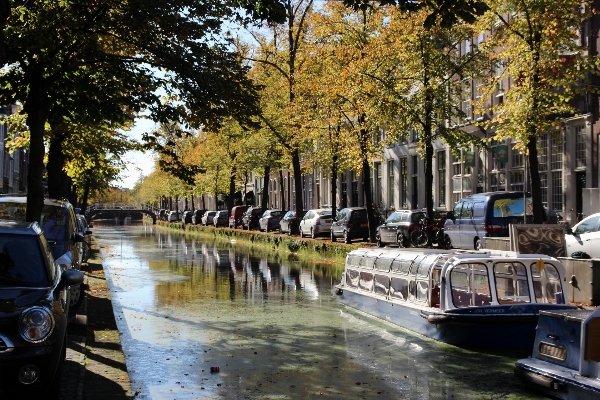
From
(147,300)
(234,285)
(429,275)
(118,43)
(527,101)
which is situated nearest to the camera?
(429,275)

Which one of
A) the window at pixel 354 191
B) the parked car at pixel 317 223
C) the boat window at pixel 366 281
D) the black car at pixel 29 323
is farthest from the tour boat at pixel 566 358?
the window at pixel 354 191

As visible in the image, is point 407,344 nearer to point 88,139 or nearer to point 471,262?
point 471,262

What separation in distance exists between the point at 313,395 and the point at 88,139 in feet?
55.6

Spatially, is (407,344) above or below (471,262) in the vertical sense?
below

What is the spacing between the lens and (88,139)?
24.7m

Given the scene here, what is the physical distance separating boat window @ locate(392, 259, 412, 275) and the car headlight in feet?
29.2

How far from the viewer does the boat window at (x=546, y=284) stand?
1298 cm

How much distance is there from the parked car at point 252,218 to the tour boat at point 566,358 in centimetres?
4997

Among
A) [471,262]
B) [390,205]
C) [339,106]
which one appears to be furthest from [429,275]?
[390,205]

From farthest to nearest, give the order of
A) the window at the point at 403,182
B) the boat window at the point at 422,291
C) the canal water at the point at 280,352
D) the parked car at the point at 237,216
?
the parked car at the point at 237,216 → the window at the point at 403,182 → the boat window at the point at 422,291 → the canal water at the point at 280,352

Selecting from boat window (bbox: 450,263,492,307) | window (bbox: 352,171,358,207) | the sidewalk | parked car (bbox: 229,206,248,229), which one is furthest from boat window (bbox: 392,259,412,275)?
parked car (bbox: 229,206,248,229)

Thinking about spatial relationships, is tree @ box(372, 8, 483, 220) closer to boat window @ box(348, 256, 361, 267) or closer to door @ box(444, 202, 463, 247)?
door @ box(444, 202, 463, 247)

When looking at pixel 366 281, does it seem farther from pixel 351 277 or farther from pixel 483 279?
pixel 483 279

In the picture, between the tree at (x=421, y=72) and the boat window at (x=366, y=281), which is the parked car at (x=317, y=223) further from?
the boat window at (x=366, y=281)
